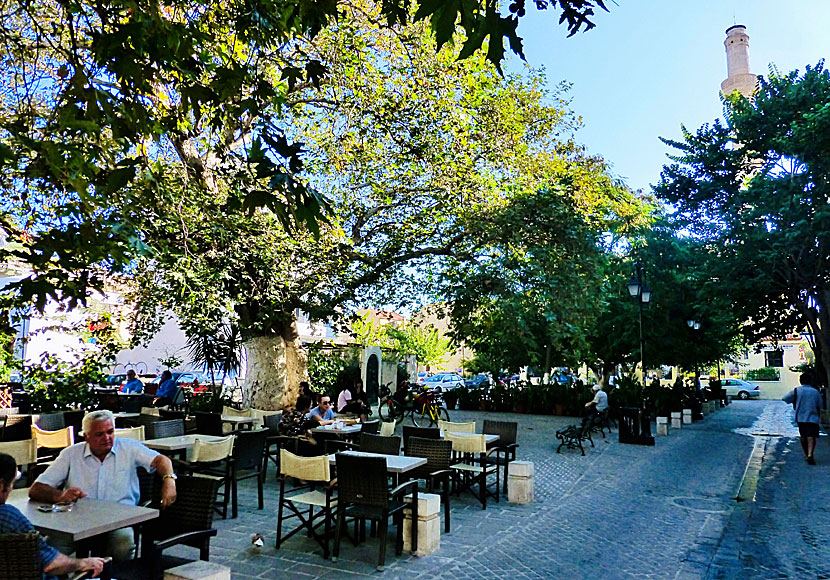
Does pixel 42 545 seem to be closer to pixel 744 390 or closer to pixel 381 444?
pixel 381 444

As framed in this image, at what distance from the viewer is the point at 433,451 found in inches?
291

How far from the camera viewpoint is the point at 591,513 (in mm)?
8102

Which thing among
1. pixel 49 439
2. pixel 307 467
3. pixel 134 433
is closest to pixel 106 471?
pixel 307 467

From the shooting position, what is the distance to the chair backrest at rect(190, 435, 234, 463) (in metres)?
7.16

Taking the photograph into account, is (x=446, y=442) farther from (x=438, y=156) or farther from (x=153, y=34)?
(x=438, y=156)

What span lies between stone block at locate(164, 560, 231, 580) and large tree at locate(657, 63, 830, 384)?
703 inches

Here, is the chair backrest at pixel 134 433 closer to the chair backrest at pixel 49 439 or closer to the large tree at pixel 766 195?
the chair backrest at pixel 49 439

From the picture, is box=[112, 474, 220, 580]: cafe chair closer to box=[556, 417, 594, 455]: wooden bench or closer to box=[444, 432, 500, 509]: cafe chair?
box=[444, 432, 500, 509]: cafe chair

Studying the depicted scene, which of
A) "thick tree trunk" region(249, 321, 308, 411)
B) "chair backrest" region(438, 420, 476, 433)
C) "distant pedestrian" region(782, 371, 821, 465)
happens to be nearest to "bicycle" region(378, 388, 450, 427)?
"thick tree trunk" region(249, 321, 308, 411)

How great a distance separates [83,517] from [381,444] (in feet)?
13.3

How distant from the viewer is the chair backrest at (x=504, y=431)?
31.0 feet

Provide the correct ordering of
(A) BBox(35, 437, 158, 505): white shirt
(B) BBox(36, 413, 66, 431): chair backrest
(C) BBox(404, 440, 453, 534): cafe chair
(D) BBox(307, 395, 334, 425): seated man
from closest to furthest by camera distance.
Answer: (A) BBox(35, 437, 158, 505): white shirt
(C) BBox(404, 440, 453, 534): cafe chair
(B) BBox(36, 413, 66, 431): chair backrest
(D) BBox(307, 395, 334, 425): seated man

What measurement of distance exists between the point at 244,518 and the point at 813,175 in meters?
17.8

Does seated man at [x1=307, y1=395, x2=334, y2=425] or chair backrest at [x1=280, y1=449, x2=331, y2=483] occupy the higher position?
seated man at [x1=307, y1=395, x2=334, y2=425]
